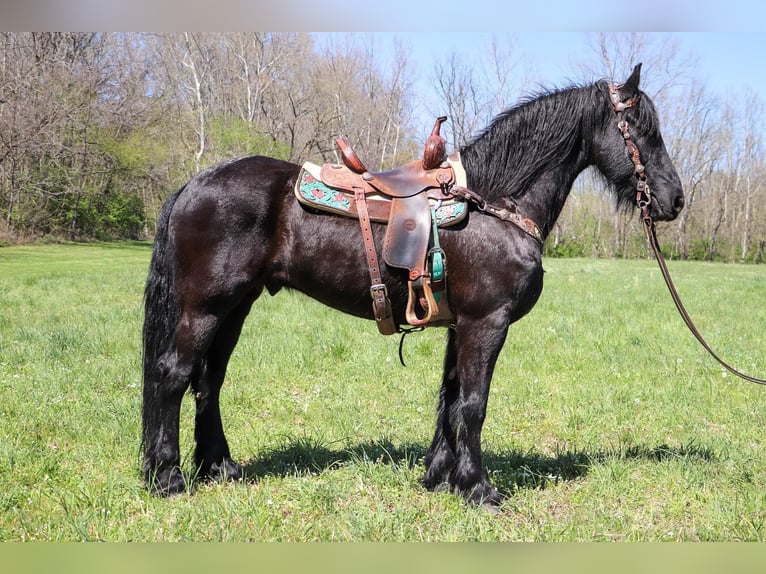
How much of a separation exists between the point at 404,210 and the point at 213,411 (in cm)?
184

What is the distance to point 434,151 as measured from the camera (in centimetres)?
333

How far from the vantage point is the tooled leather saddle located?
124 inches

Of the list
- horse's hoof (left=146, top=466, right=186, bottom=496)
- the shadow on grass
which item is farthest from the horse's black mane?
horse's hoof (left=146, top=466, right=186, bottom=496)

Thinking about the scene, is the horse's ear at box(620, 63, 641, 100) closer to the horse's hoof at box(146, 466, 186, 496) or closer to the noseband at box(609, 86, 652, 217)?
the noseband at box(609, 86, 652, 217)

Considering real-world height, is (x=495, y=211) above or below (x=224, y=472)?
above

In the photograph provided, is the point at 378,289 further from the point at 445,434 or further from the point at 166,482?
the point at 166,482

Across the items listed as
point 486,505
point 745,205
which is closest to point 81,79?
point 486,505

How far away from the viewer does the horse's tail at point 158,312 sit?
3395 millimetres

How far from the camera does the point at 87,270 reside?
13820 millimetres

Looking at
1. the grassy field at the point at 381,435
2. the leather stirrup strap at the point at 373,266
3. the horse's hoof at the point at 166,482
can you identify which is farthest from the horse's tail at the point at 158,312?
the leather stirrup strap at the point at 373,266

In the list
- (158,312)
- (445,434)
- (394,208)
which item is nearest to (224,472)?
(158,312)

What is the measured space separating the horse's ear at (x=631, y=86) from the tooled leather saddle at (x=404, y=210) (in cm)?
110

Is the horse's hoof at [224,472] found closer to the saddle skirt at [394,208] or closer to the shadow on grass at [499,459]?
the shadow on grass at [499,459]

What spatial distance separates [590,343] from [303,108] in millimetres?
18078
